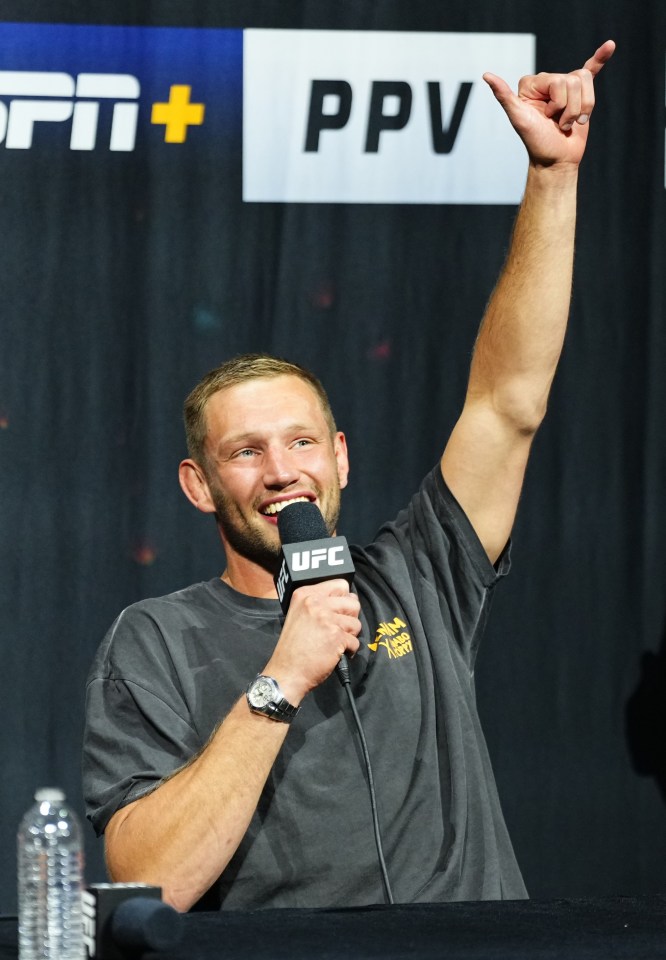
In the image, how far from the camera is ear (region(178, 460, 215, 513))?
198 cm

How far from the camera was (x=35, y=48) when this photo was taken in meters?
2.62

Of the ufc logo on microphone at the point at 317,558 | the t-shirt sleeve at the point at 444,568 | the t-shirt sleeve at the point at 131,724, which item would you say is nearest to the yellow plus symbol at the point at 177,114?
the t-shirt sleeve at the point at 444,568

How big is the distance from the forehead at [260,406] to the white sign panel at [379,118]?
2.77 ft

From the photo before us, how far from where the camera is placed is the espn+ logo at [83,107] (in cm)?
261

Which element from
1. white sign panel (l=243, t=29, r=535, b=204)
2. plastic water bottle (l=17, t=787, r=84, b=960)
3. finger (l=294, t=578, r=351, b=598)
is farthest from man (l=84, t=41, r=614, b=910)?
white sign panel (l=243, t=29, r=535, b=204)

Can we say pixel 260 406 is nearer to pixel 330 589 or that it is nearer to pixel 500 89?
pixel 330 589

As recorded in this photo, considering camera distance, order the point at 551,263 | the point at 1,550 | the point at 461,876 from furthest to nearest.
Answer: the point at 1,550
the point at 551,263
the point at 461,876

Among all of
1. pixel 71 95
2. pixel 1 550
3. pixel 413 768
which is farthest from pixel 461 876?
pixel 71 95

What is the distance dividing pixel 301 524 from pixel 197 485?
43cm

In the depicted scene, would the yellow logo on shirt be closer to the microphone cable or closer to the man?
the man

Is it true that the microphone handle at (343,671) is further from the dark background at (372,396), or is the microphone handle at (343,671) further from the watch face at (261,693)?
→ the dark background at (372,396)

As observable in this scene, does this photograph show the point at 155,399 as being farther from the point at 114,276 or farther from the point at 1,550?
the point at 1,550

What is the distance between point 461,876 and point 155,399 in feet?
4.03

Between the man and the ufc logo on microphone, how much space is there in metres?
0.03
